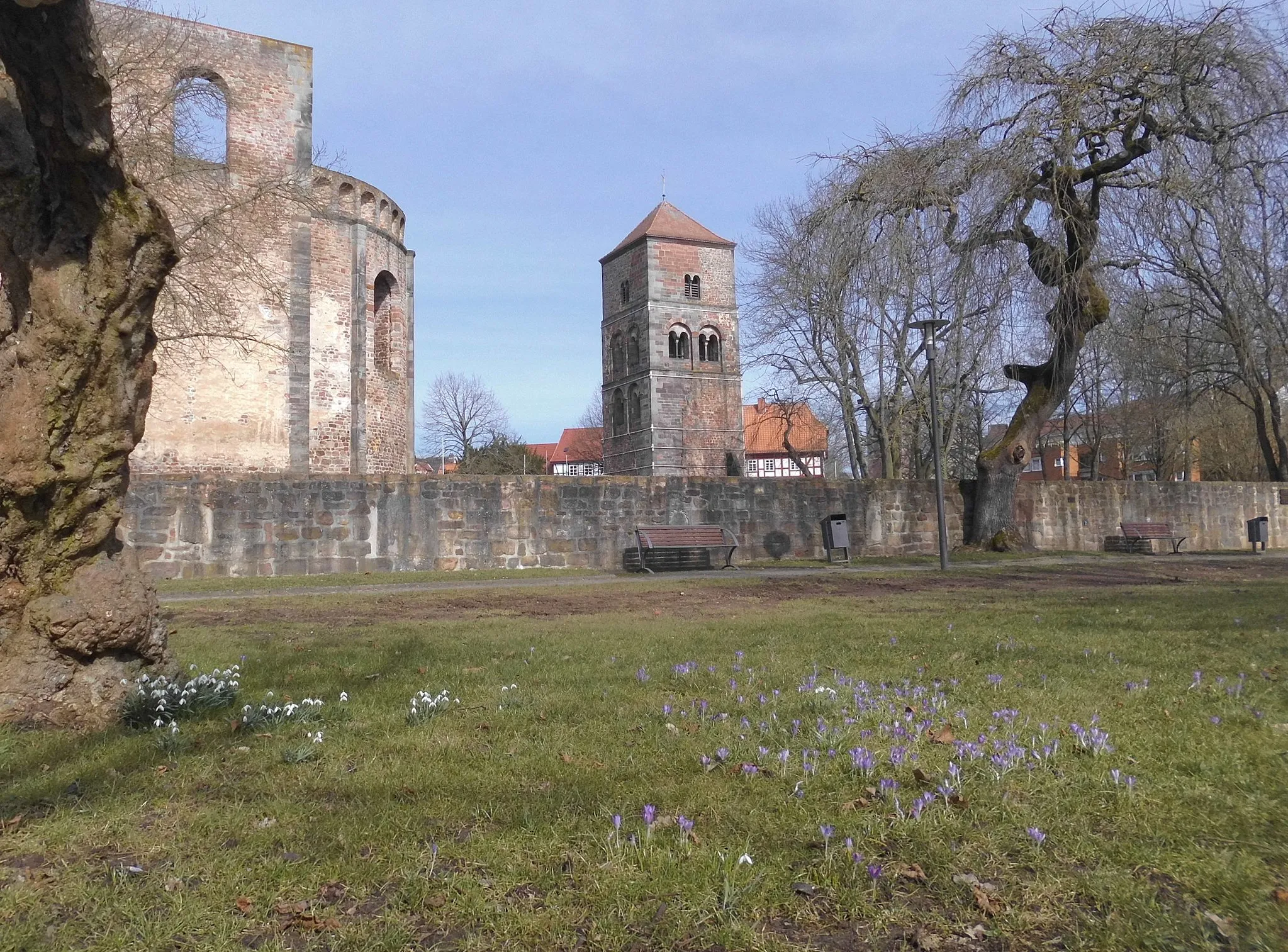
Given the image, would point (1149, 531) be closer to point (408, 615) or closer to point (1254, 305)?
point (1254, 305)

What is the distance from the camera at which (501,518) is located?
627 inches

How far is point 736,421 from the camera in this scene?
66.8m

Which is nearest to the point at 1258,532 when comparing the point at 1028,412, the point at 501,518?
the point at 1028,412

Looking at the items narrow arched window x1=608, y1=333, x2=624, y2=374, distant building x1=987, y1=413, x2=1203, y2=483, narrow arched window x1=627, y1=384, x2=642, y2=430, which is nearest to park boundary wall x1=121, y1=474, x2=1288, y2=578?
distant building x1=987, y1=413, x2=1203, y2=483

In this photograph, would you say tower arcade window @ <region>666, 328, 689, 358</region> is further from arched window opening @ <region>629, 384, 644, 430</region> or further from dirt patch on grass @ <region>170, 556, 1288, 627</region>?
dirt patch on grass @ <region>170, 556, 1288, 627</region>

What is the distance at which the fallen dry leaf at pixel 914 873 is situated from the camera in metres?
2.33

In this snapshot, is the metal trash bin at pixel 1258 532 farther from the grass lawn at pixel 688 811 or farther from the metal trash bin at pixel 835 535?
the grass lawn at pixel 688 811

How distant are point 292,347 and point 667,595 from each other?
17696 mm

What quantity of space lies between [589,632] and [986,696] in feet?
11.9

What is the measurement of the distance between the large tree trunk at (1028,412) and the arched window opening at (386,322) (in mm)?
17970

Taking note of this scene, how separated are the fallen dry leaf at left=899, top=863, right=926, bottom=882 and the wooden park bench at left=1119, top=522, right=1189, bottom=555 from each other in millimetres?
21739

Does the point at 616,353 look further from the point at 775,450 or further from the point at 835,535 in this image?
the point at 835,535

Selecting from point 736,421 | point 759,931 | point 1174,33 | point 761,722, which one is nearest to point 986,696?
point 761,722

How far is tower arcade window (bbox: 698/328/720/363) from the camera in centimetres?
6700
